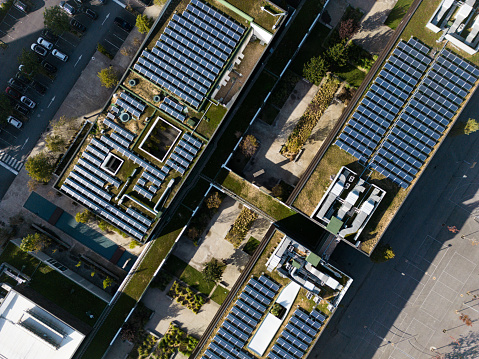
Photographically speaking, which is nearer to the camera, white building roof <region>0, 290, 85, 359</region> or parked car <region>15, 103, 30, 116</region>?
white building roof <region>0, 290, 85, 359</region>

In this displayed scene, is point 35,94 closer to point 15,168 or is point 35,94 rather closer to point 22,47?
point 22,47

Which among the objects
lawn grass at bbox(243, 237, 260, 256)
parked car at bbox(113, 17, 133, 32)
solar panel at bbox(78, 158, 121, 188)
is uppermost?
parked car at bbox(113, 17, 133, 32)

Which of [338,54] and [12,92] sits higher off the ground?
[338,54]

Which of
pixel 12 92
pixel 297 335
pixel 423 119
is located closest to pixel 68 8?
pixel 12 92

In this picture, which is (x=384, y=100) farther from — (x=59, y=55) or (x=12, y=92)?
(x=12, y=92)

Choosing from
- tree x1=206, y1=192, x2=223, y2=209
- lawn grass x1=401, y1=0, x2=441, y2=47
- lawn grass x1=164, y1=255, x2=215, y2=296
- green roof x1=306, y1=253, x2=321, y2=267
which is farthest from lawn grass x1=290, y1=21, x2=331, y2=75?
lawn grass x1=164, y1=255, x2=215, y2=296

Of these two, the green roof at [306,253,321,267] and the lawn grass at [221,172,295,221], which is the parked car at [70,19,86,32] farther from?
the green roof at [306,253,321,267]

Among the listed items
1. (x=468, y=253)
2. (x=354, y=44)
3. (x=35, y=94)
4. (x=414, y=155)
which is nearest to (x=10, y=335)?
(x=35, y=94)

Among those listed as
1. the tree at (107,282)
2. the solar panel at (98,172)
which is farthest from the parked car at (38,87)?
the tree at (107,282)
